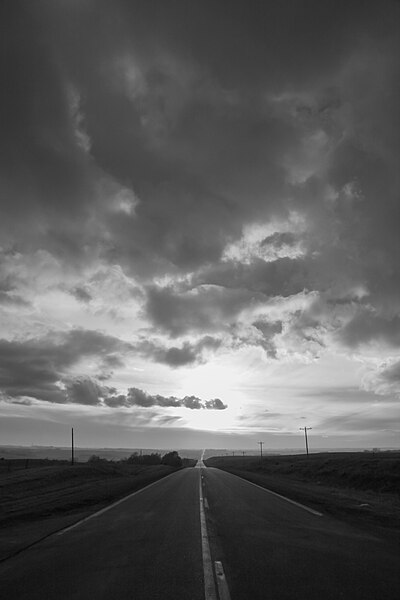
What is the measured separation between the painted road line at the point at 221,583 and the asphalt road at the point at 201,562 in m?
0.08

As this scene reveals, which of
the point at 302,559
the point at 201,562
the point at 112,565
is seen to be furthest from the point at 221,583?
the point at 112,565

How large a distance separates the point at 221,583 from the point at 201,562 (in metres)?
1.50

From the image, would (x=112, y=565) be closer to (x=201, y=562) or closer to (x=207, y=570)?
(x=201, y=562)

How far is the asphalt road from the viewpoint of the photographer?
6.62m

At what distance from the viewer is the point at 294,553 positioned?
878 cm

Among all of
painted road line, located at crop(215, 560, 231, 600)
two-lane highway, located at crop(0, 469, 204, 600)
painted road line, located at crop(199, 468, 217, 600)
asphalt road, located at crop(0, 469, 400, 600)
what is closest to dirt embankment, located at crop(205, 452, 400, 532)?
asphalt road, located at crop(0, 469, 400, 600)

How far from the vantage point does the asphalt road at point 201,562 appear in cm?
662

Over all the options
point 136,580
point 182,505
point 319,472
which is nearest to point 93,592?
point 136,580

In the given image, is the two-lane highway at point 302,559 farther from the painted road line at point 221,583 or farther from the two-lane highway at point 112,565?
the two-lane highway at point 112,565

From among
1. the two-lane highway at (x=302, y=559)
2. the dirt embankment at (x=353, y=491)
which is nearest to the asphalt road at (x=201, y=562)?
the two-lane highway at (x=302, y=559)

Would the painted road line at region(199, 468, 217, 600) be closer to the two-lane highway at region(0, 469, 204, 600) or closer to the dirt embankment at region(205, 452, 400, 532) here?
the two-lane highway at region(0, 469, 204, 600)

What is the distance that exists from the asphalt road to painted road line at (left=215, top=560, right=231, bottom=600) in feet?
0.27

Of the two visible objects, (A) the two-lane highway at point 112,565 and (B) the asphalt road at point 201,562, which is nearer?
(B) the asphalt road at point 201,562

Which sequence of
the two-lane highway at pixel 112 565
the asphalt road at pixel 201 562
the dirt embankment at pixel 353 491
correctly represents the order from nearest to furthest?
the asphalt road at pixel 201 562 → the two-lane highway at pixel 112 565 → the dirt embankment at pixel 353 491
